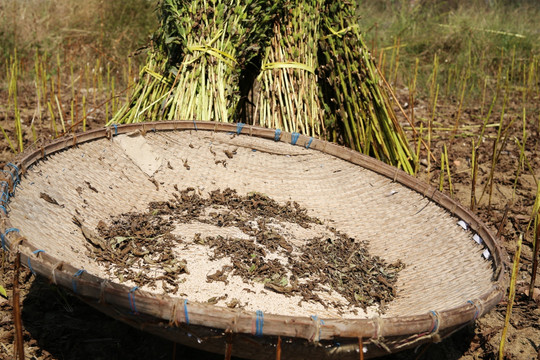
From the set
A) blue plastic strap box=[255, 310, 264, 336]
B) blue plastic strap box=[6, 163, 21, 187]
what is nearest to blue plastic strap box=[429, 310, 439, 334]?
blue plastic strap box=[255, 310, 264, 336]

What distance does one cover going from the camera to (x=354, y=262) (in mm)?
2023

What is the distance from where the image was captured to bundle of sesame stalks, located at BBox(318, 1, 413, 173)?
2600 millimetres

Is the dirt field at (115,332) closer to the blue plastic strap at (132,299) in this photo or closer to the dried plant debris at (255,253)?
the dried plant debris at (255,253)

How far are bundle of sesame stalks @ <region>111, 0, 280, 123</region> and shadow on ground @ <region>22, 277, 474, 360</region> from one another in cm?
108

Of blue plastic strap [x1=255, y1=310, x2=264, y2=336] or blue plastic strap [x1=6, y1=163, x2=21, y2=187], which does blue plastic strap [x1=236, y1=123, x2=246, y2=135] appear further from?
blue plastic strap [x1=255, y1=310, x2=264, y2=336]

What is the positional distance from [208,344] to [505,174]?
2.37m

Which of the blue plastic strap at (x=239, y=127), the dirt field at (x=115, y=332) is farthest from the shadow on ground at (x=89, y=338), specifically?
the blue plastic strap at (x=239, y=127)

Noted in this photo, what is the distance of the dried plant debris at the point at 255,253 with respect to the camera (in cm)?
179

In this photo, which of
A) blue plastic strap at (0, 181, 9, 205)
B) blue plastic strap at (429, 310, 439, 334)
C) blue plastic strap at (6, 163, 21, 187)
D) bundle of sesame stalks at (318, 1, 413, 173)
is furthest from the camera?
bundle of sesame stalks at (318, 1, 413, 173)

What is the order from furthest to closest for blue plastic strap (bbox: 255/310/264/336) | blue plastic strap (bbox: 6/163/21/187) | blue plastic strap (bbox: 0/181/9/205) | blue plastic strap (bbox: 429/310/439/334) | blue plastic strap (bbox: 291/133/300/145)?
blue plastic strap (bbox: 291/133/300/145)
blue plastic strap (bbox: 6/163/21/187)
blue plastic strap (bbox: 0/181/9/205)
blue plastic strap (bbox: 429/310/439/334)
blue plastic strap (bbox: 255/310/264/336)

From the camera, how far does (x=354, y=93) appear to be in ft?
8.59

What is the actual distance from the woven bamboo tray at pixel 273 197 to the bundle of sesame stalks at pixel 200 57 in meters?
0.19

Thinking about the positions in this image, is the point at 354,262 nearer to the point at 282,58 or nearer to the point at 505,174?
the point at 282,58

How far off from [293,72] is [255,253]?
3.55 ft
